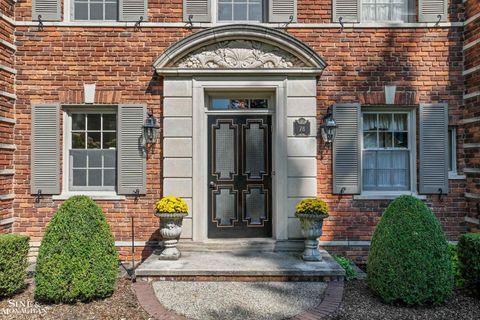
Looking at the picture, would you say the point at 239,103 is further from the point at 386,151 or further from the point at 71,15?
the point at 71,15

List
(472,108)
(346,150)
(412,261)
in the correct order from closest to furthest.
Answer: (412,261), (472,108), (346,150)

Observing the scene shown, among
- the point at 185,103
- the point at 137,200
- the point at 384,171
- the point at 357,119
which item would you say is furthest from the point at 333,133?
the point at 137,200

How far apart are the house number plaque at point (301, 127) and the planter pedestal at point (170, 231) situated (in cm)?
230

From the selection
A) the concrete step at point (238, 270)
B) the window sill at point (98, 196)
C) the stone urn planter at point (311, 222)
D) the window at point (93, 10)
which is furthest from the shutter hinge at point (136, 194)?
the window at point (93, 10)

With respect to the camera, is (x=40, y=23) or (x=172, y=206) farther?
(x=40, y=23)

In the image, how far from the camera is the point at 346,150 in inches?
225

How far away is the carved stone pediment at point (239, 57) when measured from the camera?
5.65 meters

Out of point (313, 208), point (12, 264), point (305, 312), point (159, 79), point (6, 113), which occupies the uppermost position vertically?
point (159, 79)

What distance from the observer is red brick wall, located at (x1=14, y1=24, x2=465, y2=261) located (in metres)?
5.71

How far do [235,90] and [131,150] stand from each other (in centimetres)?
205

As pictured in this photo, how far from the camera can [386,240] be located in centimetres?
404

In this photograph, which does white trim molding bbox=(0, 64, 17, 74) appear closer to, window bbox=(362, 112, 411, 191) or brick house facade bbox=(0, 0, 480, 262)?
brick house facade bbox=(0, 0, 480, 262)

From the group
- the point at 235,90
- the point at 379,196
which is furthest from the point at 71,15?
the point at 379,196

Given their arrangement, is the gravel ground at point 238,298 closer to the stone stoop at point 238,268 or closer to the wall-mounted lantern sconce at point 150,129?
the stone stoop at point 238,268
